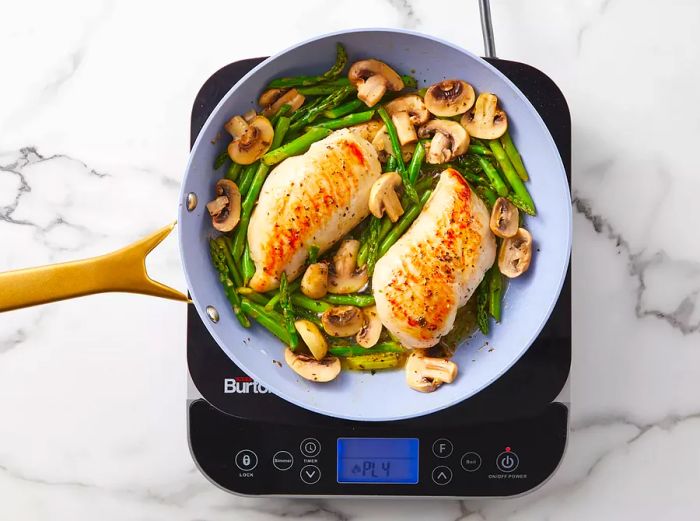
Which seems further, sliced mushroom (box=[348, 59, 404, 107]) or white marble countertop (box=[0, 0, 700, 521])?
white marble countertop (box=[0, 0, 700, 521])

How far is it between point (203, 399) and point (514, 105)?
38.4 inches

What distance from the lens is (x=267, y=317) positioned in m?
1.73

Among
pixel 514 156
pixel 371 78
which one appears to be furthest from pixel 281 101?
pixel 514 156

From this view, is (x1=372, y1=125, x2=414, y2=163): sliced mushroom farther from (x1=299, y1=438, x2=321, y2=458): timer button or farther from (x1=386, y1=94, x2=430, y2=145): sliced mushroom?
(x1=299, y1=438, x2=321, y2=458): timer button

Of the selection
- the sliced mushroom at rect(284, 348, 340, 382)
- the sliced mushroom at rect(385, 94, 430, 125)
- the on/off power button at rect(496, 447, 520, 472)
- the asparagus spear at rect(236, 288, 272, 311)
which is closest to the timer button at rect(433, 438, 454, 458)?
the on/off power button at rect(496, 447, 520, 472)

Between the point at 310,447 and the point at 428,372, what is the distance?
0.36 m

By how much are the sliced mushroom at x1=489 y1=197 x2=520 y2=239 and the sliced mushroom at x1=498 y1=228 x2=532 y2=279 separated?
17mm

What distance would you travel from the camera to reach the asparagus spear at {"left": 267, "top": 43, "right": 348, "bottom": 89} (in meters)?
1.69

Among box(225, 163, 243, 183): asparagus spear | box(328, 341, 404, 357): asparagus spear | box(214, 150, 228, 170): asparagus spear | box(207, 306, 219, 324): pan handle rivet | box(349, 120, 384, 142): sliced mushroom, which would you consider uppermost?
box(349, 120, 384, 142): sliced mushroom

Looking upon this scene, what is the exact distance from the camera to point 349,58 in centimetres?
171

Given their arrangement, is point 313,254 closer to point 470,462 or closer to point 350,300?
point 350,300

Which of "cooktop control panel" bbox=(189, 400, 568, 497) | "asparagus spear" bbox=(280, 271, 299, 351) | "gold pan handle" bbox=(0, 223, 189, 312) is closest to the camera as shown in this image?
"gold pan handle" bbox=(0, 223, 189, 312)

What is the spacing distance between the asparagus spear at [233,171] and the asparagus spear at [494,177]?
55 centimetres

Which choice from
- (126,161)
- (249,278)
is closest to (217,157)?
(249,278)
